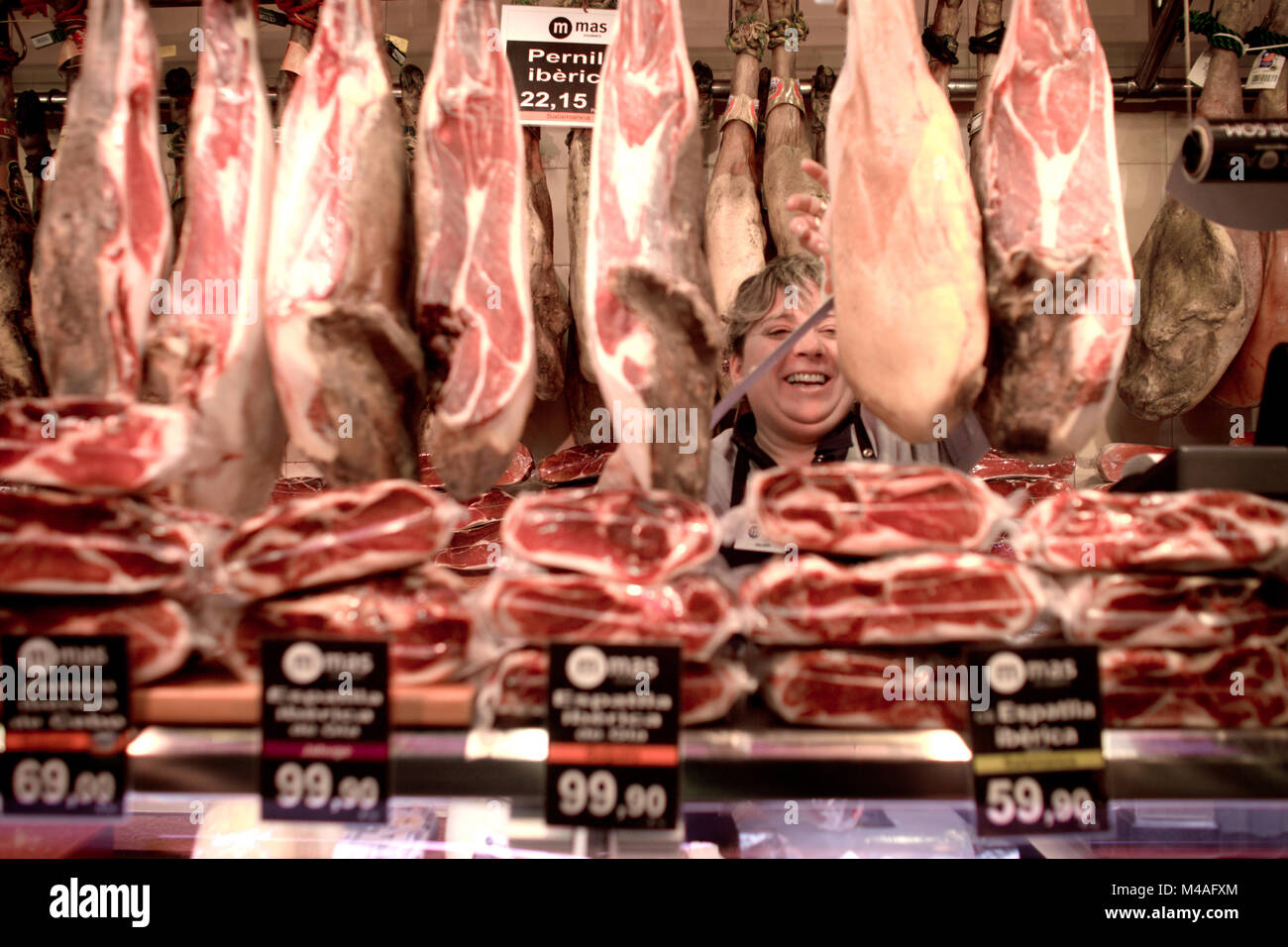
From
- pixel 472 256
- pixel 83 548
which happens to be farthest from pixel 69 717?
pixel 472 256

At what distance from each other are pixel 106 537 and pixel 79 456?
11 centimetres

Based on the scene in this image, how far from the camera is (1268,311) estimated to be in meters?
3.56

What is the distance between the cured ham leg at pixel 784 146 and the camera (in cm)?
344

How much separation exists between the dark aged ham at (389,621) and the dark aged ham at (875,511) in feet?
1.51

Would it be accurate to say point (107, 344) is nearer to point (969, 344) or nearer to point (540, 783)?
point (540, 783)

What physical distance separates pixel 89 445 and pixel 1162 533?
146cm

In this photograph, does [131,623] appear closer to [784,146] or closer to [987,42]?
[784,146]

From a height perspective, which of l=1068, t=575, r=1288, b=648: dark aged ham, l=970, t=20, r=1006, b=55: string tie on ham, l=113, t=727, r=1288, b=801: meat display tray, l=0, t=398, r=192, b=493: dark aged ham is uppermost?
l=970, t=20, r=1006, b=55: string tie on ham

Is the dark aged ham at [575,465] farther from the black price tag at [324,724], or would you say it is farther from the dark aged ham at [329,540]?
the black price tag at [324,724]

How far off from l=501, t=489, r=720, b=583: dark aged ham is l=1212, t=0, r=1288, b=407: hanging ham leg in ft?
10.7

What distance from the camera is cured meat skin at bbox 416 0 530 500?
4.63 feet

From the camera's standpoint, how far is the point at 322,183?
4.67ft

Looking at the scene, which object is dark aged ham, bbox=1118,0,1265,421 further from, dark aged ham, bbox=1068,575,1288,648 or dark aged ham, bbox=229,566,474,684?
dark aged ham, bbox=229,566,474,684

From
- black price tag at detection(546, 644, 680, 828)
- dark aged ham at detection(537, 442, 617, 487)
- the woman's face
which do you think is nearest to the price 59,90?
black price tag at detection(546, 644, 680, 828)
